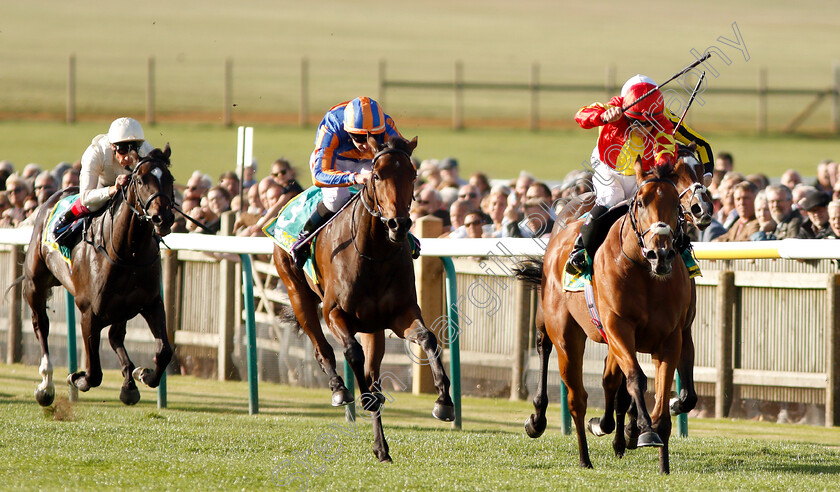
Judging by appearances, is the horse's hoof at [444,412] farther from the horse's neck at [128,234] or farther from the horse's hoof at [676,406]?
the horse's neck at [128,234]

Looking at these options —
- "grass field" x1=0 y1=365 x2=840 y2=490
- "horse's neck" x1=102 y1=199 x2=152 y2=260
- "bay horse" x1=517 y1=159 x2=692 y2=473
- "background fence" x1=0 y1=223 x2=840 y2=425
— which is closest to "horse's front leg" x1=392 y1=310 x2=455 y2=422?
"grass field" x1=0 y1=365 x2=840 y2=490

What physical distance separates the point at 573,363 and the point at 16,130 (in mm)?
28387

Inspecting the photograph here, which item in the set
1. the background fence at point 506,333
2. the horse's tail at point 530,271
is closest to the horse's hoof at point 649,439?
the horse's tail at point 530,271

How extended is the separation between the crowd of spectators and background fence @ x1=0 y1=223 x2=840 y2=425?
1.37ft

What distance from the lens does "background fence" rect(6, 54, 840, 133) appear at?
1345 inches

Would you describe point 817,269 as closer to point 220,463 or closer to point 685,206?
point 685,206

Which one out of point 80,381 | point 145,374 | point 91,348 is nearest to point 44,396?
point 80,381

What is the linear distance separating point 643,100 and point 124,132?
3.24 metres

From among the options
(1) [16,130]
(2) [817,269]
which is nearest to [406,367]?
(2) [817,269]

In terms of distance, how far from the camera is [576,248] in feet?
21.3

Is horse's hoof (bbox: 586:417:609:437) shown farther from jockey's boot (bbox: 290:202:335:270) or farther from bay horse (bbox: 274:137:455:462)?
jockey's boot (bbox: 290:202:335:270)

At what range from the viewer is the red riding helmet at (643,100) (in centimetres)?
648

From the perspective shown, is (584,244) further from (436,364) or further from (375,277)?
(375,277)

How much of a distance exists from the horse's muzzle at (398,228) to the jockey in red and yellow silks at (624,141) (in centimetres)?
94
